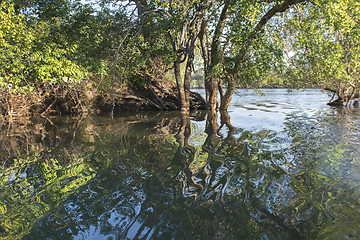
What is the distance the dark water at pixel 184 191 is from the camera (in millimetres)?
3049

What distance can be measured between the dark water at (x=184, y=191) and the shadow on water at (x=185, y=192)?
0.04ft

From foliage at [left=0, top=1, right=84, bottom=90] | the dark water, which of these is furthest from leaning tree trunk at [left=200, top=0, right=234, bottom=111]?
the dark water

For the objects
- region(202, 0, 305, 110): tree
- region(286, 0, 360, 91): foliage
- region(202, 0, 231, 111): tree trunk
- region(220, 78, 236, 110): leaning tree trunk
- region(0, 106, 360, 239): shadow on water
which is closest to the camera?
region(0, 106, 360, 239): shadow on water

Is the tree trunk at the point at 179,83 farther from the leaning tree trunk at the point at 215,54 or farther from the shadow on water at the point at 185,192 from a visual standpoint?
the shadow on water at the point at 185,192

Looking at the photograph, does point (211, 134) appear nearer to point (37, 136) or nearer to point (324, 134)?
point (324, 134)

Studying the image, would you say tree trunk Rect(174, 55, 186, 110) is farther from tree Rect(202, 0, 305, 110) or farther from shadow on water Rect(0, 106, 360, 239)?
shadow on water Rect(0, 106, 360, 239)

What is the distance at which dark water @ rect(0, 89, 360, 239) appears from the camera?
3049 millimetres

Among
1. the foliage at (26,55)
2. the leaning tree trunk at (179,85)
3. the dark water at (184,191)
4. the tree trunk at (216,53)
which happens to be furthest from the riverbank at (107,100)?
the dark water at (184,191)

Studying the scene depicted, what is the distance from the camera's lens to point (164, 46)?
17.6 metres

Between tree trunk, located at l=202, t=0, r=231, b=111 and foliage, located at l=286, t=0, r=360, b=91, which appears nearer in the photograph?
foliage, located at l=286, t=0, r=360, b=91

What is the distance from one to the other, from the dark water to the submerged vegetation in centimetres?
564

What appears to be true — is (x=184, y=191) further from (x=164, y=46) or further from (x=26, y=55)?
(x=164, y=46)

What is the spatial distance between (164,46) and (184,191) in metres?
14.8

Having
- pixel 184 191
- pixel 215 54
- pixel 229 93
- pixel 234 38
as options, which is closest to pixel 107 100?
pixel 229 93
